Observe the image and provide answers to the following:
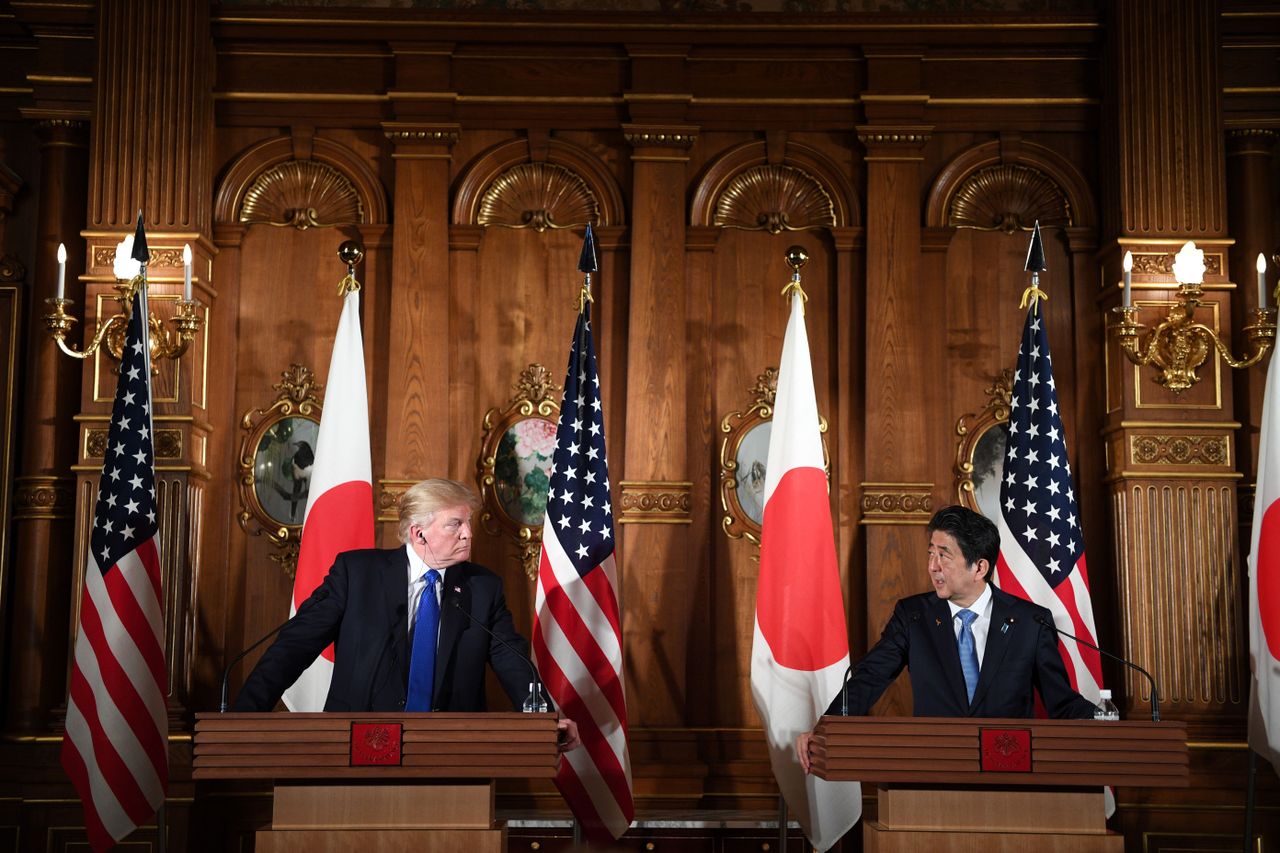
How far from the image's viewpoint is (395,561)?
208 inches

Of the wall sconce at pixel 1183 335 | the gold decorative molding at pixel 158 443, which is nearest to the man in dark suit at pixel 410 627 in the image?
the gold decorative molding at pixel 158 443

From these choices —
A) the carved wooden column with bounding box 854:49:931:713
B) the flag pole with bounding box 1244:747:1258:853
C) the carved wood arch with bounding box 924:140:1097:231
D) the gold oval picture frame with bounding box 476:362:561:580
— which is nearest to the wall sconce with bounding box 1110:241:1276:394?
the carved wood arch with bounding box 924:140:1097:231

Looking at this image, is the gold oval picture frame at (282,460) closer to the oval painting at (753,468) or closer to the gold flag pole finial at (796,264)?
the oval painting at (753,468)

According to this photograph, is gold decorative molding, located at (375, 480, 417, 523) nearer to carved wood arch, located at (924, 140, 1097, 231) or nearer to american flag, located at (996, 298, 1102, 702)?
american flag, located at (996, 298, 1102, 702)

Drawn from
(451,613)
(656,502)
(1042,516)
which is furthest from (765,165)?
(451,613)

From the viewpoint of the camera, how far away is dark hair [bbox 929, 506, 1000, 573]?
17.7 feet

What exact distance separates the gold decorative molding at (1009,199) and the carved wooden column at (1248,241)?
0.88m

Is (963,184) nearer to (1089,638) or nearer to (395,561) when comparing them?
(1089,638)

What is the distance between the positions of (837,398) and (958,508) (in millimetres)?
2227

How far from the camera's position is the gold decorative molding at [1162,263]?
7.38 m

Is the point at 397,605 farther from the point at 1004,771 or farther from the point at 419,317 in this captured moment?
the point at 419,317

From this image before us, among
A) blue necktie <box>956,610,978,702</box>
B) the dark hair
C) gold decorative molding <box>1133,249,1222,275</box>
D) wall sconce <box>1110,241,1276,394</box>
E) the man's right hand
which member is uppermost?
gold decorative molding <box>1133,249,1222,275</box>

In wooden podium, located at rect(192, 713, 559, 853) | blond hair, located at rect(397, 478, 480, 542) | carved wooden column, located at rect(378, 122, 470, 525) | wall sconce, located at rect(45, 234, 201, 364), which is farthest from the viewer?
carved wooden column, located at rect(378, 122, 470, 525)

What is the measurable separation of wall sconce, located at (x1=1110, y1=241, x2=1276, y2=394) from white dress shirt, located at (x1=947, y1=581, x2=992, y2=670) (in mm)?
2199
